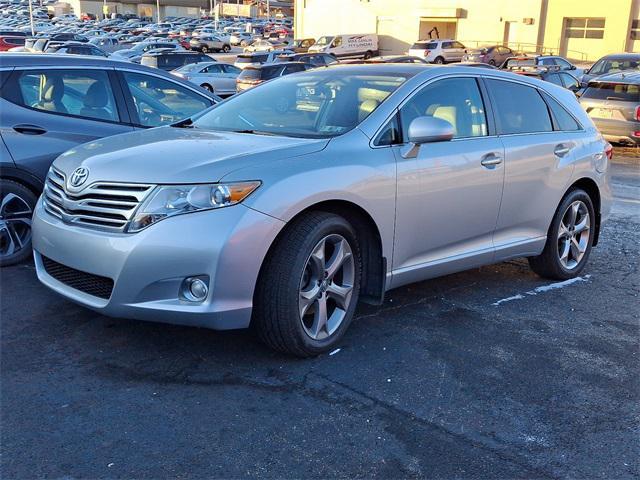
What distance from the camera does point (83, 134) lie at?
574 centimetres

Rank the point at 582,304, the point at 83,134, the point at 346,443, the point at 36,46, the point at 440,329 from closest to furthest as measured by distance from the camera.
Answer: the point at 346,443, the point at 440,329, the point at 582,304, the point at 83,134, the point at 36,46

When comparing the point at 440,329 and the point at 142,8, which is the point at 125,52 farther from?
the point at 142,8

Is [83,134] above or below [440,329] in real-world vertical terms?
above

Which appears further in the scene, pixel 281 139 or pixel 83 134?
pixel 83 134

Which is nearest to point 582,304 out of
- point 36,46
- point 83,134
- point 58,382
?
point 58,382

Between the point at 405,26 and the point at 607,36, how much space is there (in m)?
15.3

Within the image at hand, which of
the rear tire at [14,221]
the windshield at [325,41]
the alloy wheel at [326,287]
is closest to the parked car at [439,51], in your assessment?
the windshield at [325,41]

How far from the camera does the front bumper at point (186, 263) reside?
3.39 m

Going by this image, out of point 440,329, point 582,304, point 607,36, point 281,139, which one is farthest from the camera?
point 607,36

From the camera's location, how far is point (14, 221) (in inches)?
214

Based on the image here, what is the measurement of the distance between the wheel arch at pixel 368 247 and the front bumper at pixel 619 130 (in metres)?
11.0

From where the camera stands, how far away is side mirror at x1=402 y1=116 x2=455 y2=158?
4.16m

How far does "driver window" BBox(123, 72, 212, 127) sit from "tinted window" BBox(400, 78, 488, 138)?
2708 millimetres

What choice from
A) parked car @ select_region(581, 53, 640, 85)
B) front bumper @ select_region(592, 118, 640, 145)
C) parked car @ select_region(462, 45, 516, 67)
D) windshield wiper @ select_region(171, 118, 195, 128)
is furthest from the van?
windshield wiper @ select_region(171, 118, 195, 128)
